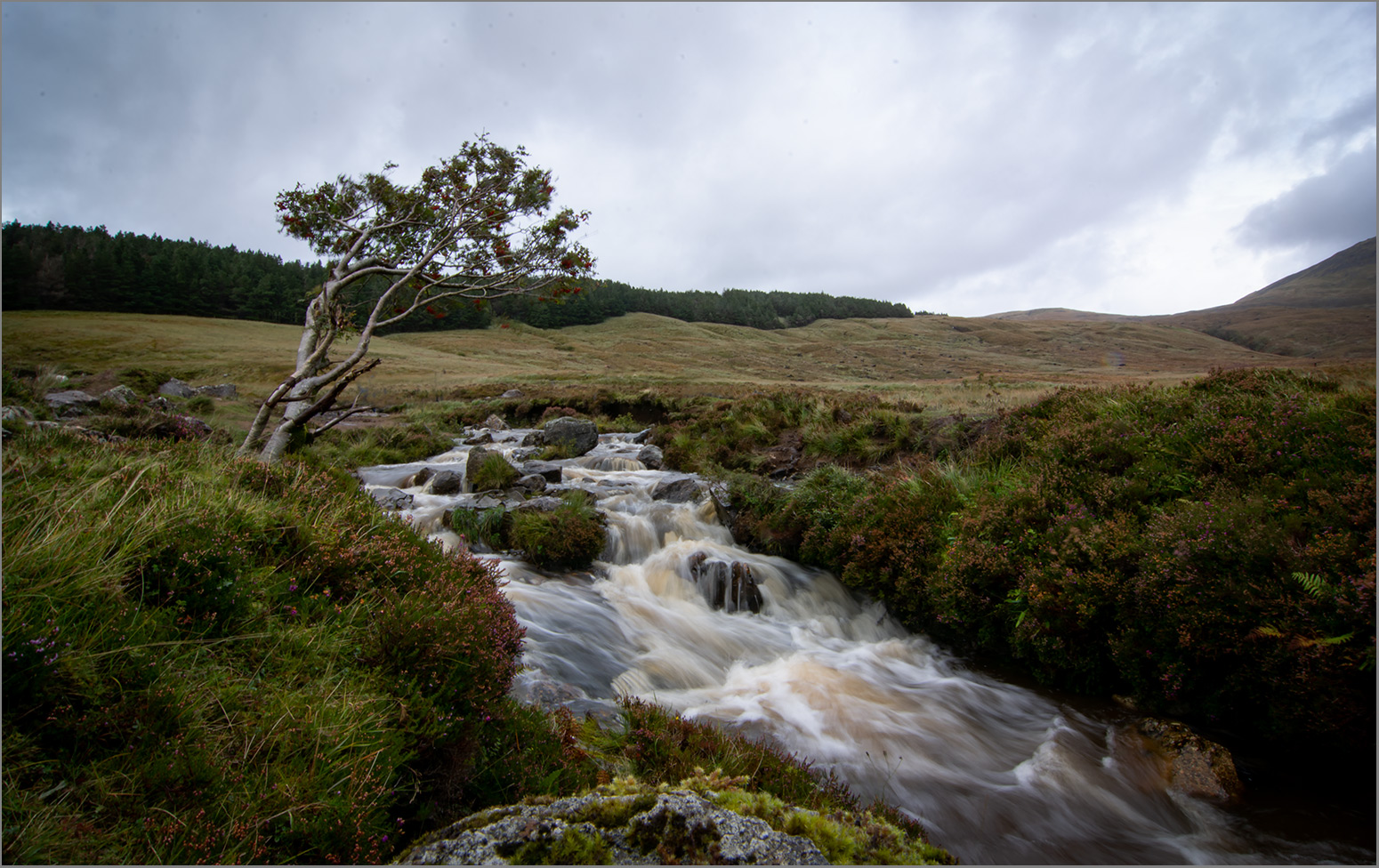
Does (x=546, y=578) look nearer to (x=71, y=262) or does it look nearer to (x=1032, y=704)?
(x=1032, y=704)

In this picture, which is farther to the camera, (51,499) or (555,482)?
(555,482)

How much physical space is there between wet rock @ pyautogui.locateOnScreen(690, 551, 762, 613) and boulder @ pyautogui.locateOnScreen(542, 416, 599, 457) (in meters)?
10.8

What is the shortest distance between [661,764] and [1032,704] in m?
5.00

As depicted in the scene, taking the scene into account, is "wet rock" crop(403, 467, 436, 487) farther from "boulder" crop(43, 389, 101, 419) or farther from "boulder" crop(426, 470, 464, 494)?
"boulder" crop(43, 389, 101, 419)

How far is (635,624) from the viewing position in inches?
332

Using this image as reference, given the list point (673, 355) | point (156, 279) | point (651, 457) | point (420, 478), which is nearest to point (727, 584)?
point (651, 457)

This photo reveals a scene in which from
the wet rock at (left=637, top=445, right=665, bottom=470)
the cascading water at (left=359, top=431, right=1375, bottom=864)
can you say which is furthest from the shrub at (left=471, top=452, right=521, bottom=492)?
the wet rock at (left=637, top=445, right=665, bottom=470)

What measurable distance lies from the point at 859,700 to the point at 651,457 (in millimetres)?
11553

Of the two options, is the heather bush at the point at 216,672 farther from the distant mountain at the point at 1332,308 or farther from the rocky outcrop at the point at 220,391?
the rocky outcrop at the point at 220,391

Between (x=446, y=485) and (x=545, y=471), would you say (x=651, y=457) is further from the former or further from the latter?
(x=446, y=485)

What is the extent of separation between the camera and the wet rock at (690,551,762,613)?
31.2 ft

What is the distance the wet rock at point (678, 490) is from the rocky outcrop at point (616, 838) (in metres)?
10.0

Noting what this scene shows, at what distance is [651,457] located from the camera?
1788cm

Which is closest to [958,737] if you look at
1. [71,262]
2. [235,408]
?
[235,408]
